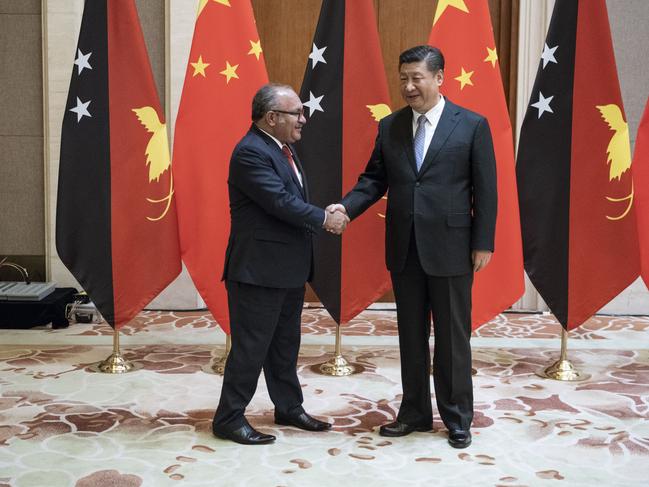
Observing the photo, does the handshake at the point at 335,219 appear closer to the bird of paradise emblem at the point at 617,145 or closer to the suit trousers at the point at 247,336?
the suit trousers at the point at 247,336

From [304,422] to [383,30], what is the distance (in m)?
3.59

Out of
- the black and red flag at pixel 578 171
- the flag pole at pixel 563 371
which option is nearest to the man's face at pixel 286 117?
the black and red flag at pixel 578 171

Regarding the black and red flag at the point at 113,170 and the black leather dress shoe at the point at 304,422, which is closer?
the black leather dress shoe at the point at 304,422

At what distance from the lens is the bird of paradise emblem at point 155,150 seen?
14.4ft

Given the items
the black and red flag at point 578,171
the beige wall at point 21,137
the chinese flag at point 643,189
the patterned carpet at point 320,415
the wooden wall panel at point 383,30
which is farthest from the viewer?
the wooden wall panel at point 383,30

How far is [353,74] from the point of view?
434 cm

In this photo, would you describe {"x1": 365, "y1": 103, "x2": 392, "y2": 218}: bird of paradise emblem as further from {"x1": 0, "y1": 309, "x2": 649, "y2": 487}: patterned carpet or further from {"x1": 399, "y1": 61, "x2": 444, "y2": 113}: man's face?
{"x1": 0, "y1": 309, "x2": 649, "y2": 487}: patterned carpet

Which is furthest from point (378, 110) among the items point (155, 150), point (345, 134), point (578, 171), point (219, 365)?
point (219, 365)

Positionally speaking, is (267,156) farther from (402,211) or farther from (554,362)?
(554,362)

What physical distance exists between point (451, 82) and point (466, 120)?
113 centimetres

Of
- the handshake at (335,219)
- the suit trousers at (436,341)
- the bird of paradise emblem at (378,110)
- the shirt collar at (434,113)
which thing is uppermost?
the bird of paradise emblem at (378,110)

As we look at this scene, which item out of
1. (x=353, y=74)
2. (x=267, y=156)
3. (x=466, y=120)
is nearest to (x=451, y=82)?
(x=353, y=74)

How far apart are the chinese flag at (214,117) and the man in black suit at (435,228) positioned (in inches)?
44.8

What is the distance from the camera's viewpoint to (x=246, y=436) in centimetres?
333
